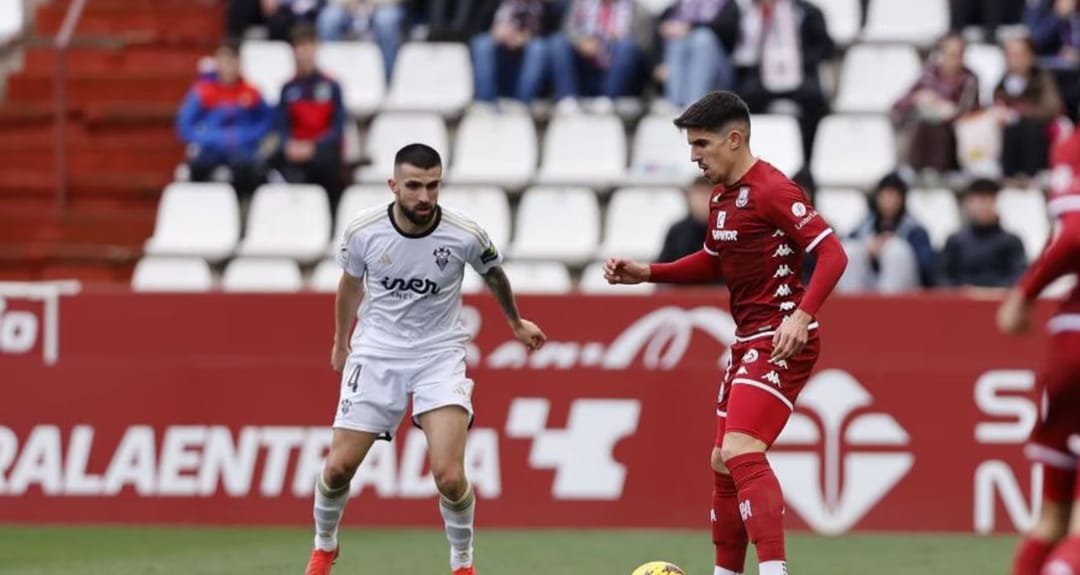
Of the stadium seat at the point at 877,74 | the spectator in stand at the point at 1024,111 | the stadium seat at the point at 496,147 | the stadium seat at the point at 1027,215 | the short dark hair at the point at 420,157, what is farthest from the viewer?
the stadium seat at the point at 877,74

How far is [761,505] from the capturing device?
881 centimetres

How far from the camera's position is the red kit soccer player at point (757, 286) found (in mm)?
8812

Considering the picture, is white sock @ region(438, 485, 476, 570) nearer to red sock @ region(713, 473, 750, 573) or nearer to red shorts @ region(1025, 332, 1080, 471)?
red sock @ region(713, 473, 750, 573)

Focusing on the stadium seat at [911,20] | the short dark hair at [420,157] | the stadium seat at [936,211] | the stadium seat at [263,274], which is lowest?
the stadium seat at [263,274]

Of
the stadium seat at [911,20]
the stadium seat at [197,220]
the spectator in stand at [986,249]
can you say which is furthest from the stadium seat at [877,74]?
the stadium seat at [197,220]

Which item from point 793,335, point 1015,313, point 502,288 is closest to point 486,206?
point 502,288

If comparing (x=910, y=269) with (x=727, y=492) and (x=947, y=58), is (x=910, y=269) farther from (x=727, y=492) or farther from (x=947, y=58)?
(x=727, y=492)

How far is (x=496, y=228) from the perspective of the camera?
16609mm

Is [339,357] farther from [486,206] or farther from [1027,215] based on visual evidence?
[1027,215]

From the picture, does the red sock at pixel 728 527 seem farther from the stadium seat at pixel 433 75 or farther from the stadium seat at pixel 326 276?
the stadium seat at pixel 433 75

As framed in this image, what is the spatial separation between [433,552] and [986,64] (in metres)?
7.63

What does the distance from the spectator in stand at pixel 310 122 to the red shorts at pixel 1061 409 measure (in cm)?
1067

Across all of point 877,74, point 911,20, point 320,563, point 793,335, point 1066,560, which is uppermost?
point 911,20

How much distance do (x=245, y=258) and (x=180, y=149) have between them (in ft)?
7.70
